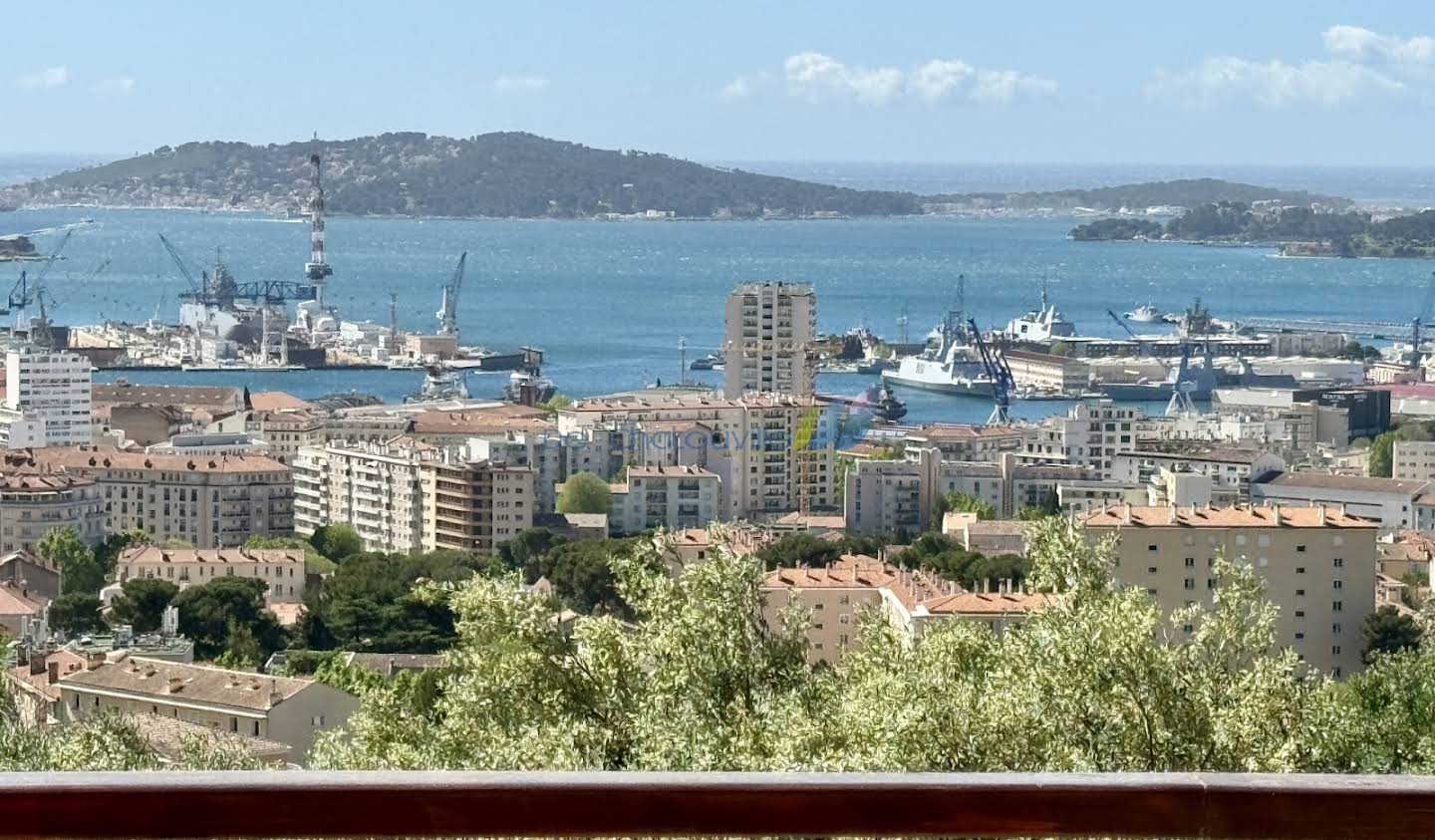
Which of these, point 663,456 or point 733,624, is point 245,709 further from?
point 663,456

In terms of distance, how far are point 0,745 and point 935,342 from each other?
25.4m

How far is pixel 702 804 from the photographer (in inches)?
27.0

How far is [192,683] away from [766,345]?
1175 centimetres

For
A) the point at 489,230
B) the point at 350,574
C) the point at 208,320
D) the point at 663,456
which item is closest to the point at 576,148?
the point at 489,230

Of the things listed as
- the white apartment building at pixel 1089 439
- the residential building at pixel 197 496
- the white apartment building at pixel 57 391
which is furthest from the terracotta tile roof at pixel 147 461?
the white apartment building at pixel 1089 439

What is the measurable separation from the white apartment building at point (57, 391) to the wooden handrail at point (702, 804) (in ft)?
59.3

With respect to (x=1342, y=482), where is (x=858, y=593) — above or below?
above

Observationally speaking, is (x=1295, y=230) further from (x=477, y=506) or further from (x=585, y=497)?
(x=477, y=506)

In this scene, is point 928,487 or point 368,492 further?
point 928,487

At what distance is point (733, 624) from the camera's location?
2918 millimetres

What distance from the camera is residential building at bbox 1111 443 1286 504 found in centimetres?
1402

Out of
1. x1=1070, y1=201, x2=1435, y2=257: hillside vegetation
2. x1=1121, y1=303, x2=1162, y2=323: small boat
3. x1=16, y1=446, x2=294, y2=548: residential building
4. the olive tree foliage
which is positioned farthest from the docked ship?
→ x1=1070, y1=201, x2=1435, y2=257: hillside vegetation

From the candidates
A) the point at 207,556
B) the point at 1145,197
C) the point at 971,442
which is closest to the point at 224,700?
the point at 207,556

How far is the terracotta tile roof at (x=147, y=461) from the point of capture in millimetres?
14609
